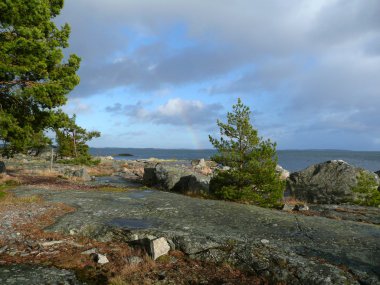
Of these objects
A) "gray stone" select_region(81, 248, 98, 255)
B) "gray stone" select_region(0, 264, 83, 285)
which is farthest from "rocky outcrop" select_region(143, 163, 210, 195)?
"gray stone" select_region(0, 264, 83, 285)

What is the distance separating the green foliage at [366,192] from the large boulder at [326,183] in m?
0.69

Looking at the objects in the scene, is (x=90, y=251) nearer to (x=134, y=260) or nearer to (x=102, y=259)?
(x=102, y=259)

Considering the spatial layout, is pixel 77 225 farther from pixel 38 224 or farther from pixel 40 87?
pixel 40 87

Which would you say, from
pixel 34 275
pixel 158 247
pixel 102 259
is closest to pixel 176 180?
pixel 158 247

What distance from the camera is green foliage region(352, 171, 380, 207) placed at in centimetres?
2633

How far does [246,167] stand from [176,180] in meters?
13.3

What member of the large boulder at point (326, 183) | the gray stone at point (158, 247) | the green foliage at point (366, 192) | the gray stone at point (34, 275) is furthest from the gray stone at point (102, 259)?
the large boulder at point (326, 183)

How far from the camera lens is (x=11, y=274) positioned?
30.9ft

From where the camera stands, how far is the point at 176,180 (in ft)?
112

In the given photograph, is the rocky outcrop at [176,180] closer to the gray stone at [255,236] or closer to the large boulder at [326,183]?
the large boulder at [326,183]

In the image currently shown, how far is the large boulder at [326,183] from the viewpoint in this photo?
92.1 ft

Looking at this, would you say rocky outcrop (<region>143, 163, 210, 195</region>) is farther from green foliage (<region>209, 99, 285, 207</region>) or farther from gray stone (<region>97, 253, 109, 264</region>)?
gray stone (<region>97, 253, 109, 264</region>)

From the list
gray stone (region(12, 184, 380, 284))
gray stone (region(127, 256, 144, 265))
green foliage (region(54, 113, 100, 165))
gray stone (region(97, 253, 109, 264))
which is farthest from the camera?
green foliage (region(54, 113, 100, 165))

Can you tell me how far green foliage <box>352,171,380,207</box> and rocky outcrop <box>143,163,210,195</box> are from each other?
39.1 ft
